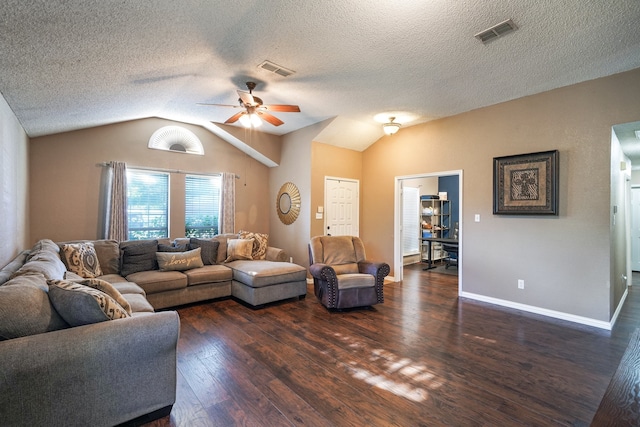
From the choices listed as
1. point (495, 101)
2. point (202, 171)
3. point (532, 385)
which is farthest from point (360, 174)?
point (532, 385)

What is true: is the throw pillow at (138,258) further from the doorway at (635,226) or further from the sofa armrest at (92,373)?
the doorway at (635,226)

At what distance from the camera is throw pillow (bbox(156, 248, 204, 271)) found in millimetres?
4230

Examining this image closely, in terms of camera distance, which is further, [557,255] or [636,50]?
[557,255]

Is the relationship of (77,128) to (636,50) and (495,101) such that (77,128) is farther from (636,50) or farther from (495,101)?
(636,50)

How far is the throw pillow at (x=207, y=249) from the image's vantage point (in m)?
4.73

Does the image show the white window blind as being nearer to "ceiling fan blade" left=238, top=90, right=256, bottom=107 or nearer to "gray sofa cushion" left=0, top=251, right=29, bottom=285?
"ceiling fan blade" left=238, top=90, right=256, bottom=107

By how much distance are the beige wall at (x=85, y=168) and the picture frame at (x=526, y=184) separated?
5123mm

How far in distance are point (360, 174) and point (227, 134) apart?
2.83 m

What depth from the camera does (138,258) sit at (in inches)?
165

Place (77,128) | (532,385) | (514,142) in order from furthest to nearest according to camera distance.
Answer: (77,128) < (514,142) < (532,385)

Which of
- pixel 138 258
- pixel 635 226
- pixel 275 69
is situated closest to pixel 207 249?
pixel 138 258

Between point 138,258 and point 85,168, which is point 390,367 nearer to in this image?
point 138,258

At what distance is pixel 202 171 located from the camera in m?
5.86

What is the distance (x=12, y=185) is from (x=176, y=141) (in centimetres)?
277
